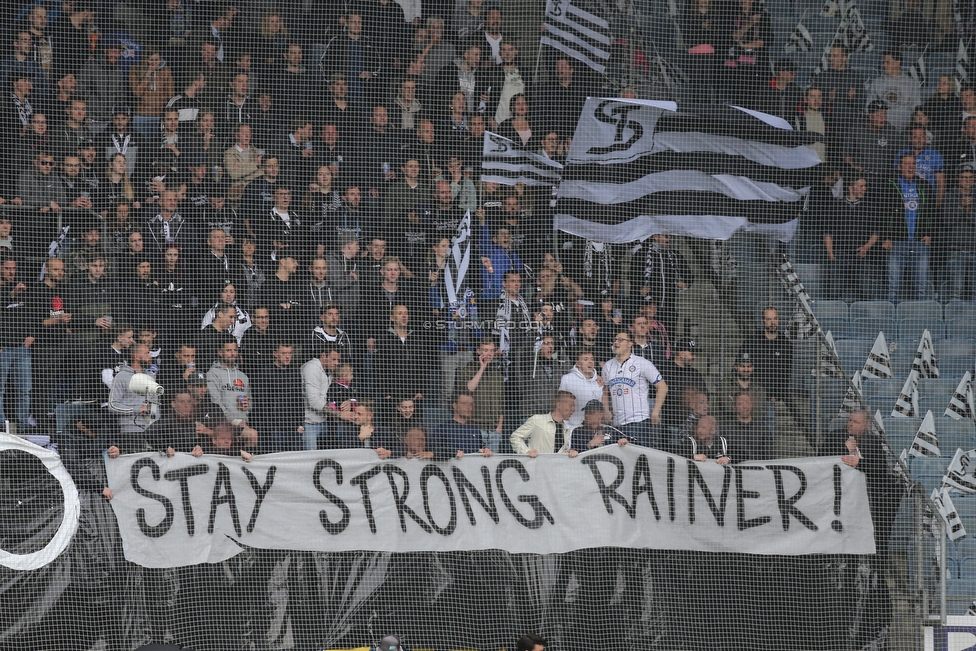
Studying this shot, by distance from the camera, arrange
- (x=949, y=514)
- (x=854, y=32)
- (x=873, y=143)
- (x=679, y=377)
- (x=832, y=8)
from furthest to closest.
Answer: (x=832, y=8) < (x=854, y=32) < (x=873, y=143) < (x=949, y=514) < (x=679, y=377)

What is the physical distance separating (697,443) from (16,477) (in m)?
5.09

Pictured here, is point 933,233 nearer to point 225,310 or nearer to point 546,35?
point 546,35

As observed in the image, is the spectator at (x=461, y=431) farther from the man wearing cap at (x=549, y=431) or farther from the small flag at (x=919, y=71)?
the small flag at (x=919, y=71)

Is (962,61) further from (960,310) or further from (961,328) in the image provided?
(961,328)

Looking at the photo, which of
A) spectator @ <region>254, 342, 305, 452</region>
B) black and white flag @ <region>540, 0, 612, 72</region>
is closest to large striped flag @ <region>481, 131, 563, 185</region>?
black and white flag @ <region>540, 0, 612, 72</region>

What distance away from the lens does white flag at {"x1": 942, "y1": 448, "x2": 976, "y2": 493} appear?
905cm

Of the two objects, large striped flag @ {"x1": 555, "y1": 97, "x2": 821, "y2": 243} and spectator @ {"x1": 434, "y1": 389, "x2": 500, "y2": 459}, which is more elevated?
large striped flag @ {"x1": 555, "y1": 97, "x2": 821, "y2": 243}

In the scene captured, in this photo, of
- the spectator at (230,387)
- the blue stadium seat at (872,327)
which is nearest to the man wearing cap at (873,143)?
the blue stadium seat at (872,327)

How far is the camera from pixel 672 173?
30.4ft

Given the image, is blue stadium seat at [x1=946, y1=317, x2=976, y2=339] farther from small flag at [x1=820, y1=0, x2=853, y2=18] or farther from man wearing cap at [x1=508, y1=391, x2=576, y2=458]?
man wearing cap at [x1=508, y1=391, x2=576, y2=458]

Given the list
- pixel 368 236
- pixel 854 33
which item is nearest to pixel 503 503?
pixel 368 236

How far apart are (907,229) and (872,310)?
0.80 m

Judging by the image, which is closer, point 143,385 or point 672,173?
point 143,385

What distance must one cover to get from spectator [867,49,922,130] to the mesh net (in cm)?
6
